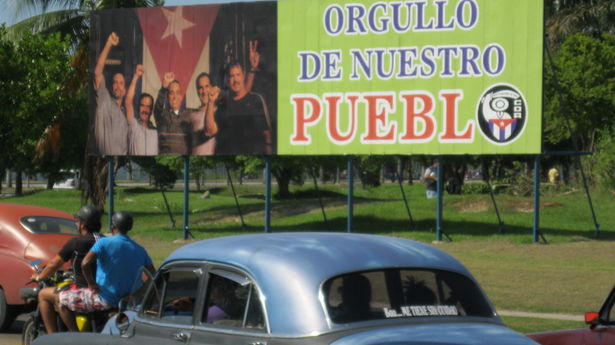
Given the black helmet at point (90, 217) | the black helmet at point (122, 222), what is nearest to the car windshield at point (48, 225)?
the black helmet at point (90, 217)

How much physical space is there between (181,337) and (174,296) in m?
0.49

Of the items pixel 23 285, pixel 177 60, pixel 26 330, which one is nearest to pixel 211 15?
pixel 177 60

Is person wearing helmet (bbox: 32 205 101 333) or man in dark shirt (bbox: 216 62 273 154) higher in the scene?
man in dark shirt (bbox: 216 62 273 154)

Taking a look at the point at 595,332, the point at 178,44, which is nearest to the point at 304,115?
the point at 178,44

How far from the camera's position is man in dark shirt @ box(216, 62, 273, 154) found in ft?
100

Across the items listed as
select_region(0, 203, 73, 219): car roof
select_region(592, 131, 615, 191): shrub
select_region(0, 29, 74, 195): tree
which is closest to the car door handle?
select_region(0, 203, 73, 219): car roof

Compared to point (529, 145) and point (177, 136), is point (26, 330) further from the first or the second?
point (177, 136)

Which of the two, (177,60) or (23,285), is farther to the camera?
(177,60)

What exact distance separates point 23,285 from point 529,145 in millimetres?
16833

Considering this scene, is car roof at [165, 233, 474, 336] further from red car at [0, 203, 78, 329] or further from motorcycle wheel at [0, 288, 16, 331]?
motorcycle wheel at [0, 288, 16, 331]

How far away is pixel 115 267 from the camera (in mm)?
9633

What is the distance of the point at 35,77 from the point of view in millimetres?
32719

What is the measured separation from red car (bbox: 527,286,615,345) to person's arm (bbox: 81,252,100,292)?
13.2ft

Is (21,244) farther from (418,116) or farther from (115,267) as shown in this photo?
(418,116)
